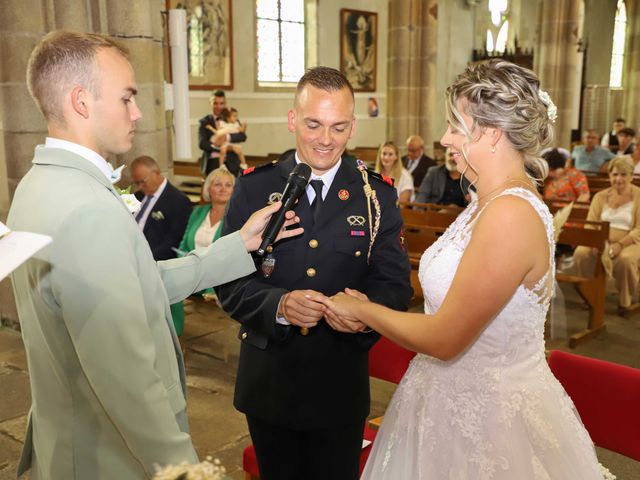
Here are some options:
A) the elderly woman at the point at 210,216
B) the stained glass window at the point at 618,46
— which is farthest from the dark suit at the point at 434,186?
the stained glass window at the point at 618,46

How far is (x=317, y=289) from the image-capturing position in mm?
2260

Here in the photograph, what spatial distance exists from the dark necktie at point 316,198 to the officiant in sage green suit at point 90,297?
0.82 m

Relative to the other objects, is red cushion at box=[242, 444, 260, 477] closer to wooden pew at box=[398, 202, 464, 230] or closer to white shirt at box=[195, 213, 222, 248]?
white shirt at box=[195, 213, 222, 248]

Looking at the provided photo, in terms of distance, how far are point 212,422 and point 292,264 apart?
2.20m

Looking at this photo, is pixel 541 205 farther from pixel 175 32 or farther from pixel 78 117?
pixel 175 32

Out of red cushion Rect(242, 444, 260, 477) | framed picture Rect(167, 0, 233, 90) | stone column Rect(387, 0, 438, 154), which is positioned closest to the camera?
red cushion Rect(242, 444, 260, 477)

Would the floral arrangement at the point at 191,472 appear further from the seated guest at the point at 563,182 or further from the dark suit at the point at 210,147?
the dark suit at the point at 210,147

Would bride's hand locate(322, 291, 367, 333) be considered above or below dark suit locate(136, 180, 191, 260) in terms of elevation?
above

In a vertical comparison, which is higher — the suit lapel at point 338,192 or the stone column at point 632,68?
the stone column at point 632,68

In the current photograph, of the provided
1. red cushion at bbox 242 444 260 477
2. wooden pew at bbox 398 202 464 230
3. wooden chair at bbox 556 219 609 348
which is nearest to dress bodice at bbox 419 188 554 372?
red cushion at bbox 242 444 260 477

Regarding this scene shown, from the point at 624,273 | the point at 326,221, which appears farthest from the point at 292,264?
the point at 624,273

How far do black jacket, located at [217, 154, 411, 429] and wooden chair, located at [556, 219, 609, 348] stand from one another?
3928mm

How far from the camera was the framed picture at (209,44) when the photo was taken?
42.3 feet

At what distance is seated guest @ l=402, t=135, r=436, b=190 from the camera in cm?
959
